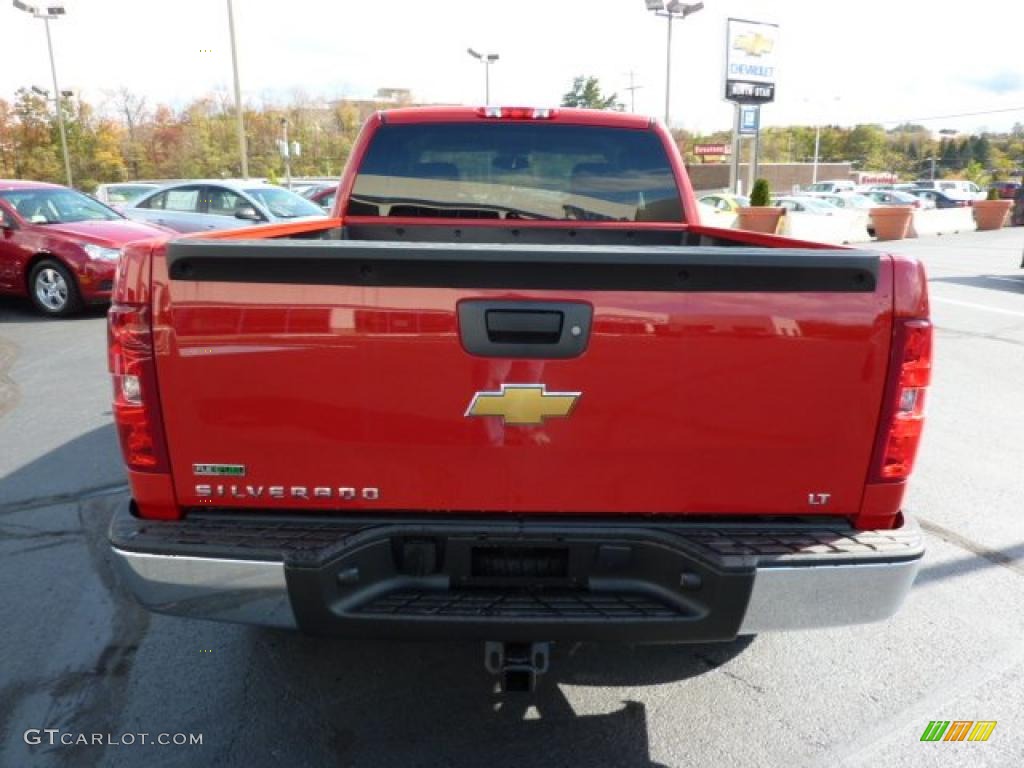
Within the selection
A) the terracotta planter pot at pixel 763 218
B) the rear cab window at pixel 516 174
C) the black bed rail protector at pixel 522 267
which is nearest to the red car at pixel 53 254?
the rear cab window at pixel 516 174

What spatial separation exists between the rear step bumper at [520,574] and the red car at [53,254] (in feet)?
30.1

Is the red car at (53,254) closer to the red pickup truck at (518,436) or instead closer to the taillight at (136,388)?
the taillight at (136,388)

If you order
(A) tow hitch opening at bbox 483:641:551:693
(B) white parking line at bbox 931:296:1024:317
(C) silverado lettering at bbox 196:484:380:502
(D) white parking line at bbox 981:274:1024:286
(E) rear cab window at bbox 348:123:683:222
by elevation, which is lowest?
(B) white parking line at bbox 931:296:1024:317

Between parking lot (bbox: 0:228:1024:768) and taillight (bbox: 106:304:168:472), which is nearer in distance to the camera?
taillight (bbox: 106:304:168:472)

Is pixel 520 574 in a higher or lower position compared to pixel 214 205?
lower

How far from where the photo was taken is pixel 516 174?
Answer: 437 cm

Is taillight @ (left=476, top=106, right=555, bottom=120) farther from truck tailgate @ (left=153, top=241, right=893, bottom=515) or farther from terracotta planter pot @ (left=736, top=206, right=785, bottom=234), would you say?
terracotta planter pot @ (left=736, top=206, right=785, bottom=234)

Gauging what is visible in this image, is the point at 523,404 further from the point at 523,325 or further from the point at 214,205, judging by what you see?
the point at 214,205

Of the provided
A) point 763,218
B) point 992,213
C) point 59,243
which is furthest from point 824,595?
point 992,213

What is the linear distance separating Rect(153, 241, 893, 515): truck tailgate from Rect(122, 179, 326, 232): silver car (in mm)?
11832

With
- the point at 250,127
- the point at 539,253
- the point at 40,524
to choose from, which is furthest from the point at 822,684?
the point at 250,127

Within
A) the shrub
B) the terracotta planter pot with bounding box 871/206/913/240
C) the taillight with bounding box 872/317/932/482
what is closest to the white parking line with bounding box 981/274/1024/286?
the shrub

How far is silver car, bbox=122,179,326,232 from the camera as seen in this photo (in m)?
13.9

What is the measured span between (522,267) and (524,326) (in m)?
0.16
